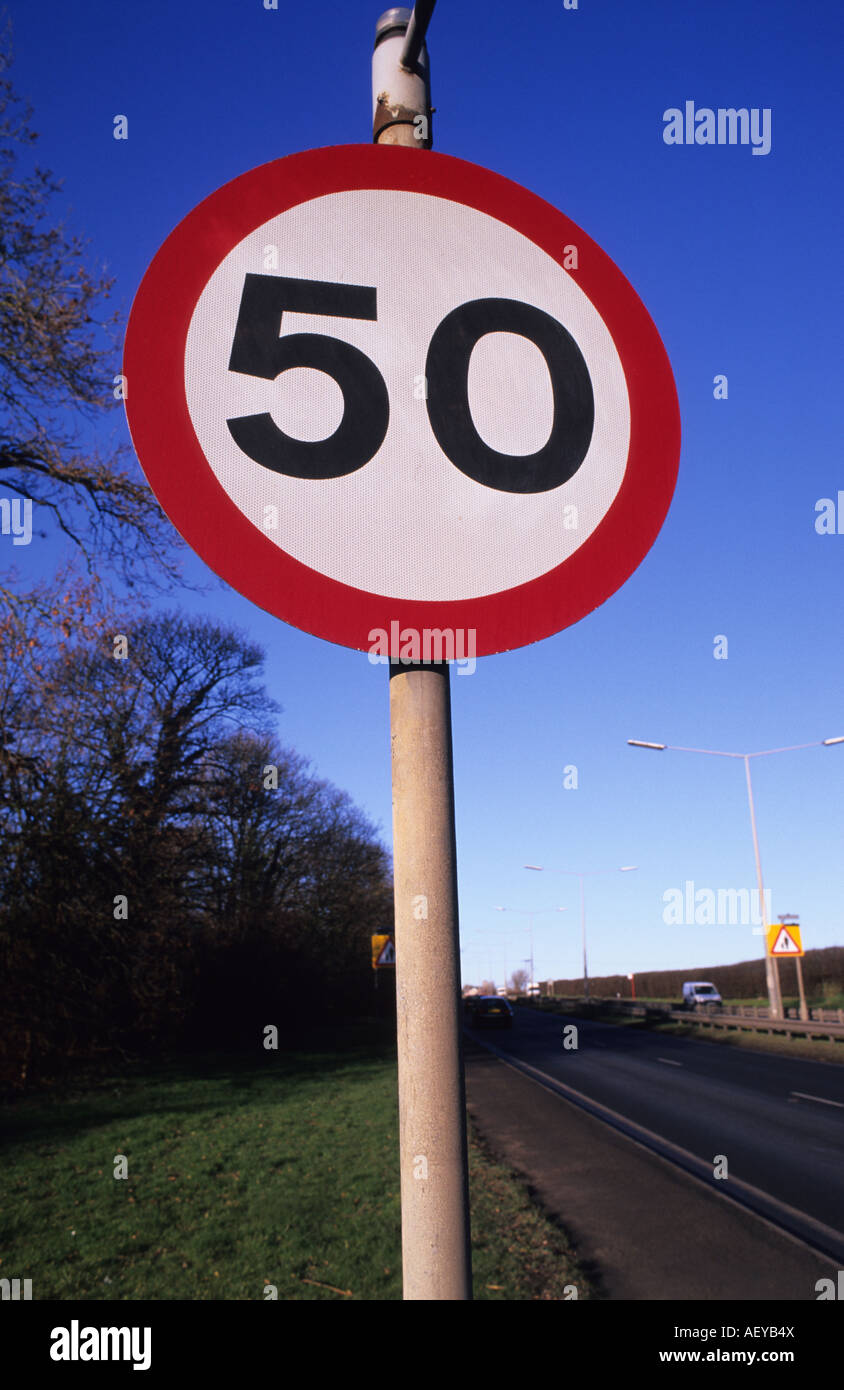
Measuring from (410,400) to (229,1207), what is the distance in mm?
7443

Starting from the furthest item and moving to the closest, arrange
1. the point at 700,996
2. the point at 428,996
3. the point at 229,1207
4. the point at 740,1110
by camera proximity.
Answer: the point at 700,996, the point at 740,1110, the point at 229,1207, the point at 428,996

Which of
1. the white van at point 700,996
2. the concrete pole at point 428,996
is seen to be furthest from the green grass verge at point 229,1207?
the white van at point 700,996

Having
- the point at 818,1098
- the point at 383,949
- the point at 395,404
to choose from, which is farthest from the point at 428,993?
the point at 383,949

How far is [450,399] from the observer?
1.39 m

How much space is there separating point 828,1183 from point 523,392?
32.1ft

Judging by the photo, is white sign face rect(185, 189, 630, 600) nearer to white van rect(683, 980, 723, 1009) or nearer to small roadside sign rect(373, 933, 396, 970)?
small roadside sign rect(373, 933, 396, 970)

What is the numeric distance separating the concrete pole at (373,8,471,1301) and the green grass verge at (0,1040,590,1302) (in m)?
4.18

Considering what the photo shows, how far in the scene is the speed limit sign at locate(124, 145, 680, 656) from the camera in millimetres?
1301

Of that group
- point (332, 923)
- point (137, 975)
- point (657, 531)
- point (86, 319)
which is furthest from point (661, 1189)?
point (332, 923)

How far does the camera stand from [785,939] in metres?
24.2

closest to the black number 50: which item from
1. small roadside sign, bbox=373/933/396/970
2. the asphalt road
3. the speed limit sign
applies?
the speed limit sign

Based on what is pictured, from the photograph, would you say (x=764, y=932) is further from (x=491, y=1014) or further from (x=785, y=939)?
(x=491, y=1014)
